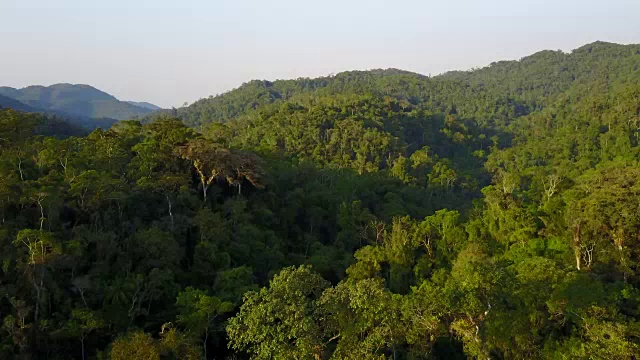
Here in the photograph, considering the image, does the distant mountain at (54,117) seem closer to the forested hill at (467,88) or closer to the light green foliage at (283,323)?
the forested hill at (467,88)

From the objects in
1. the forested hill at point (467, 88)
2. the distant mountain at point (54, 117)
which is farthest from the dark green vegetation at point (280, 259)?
the forested hill at point (467, 88)

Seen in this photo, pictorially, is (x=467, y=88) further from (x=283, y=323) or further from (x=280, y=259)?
(x=283, y=323)

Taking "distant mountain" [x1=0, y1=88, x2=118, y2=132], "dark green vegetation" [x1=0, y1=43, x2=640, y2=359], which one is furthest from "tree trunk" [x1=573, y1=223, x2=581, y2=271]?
"distant mountain" [x1=0, y1=88, x2=118, y2=132]

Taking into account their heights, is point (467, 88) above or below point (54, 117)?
above

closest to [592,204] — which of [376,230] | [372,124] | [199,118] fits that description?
[376,230]

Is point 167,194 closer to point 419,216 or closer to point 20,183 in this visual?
point 20,183

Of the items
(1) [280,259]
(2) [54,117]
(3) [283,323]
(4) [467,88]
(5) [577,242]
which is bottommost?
(1) [280,259]

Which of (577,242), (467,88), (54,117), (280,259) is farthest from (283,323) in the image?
(467,88)

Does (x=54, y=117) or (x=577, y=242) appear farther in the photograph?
(x=54, y=117)
